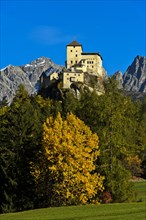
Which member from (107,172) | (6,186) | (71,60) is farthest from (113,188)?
(71,60)

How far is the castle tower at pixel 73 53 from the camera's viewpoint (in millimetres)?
151125

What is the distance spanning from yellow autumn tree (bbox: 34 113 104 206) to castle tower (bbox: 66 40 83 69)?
346 feet

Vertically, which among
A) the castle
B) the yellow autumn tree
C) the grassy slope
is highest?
the castle

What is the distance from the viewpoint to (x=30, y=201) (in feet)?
149

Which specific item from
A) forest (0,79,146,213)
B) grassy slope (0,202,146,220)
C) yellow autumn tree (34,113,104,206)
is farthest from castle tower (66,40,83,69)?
grassy slope (0,202,146,220)

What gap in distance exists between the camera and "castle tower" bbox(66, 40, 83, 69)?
15112 centimetres

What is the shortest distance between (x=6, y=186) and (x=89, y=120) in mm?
14185

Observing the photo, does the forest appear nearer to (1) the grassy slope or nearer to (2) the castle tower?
(1) the grassy slope

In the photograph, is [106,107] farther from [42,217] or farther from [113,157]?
[42,217]

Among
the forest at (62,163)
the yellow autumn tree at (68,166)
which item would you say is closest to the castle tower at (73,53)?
the forest at (62,163)

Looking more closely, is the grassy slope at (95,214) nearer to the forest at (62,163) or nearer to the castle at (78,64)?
the forest at (62,163)

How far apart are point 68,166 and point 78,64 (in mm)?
100319

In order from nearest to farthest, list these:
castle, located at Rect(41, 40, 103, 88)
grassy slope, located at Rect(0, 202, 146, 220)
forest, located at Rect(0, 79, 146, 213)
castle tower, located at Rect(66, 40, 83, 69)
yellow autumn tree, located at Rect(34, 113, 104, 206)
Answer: grassy slope, located at Rect(0, 202, 146, 220), yellow autumn tree, located at Rect(34, 113, 104, 206), forest, located at Rect(0, 79, 146, 213), castle, located at Rect(41, 40, 103, 88), castle tower, located at Rect(66, 40, 83, 69)

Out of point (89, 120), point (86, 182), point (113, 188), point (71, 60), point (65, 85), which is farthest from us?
point (71, 60)
